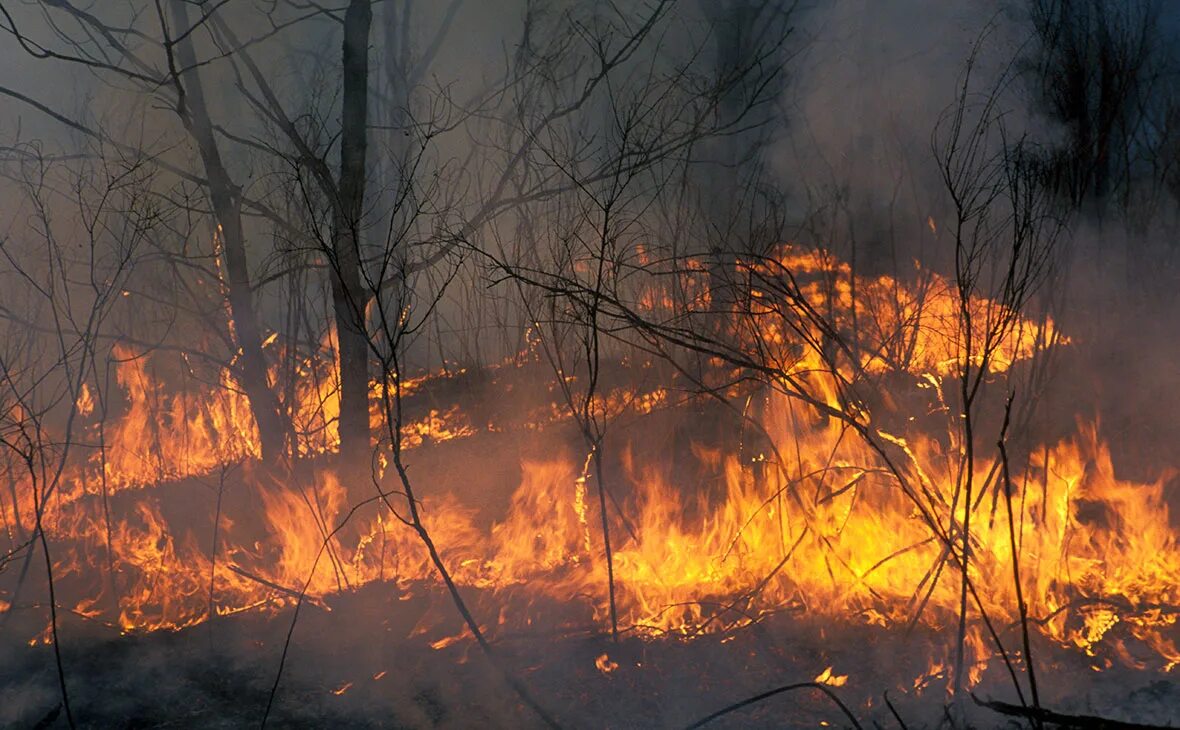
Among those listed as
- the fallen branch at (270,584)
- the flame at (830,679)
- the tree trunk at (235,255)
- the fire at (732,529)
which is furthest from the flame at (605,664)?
the tree trunk at (235,255)

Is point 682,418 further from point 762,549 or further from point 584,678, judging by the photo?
point 584,678

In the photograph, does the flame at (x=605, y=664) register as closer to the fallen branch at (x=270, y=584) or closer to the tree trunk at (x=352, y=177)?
the fallen branch at (x=270, y=584)

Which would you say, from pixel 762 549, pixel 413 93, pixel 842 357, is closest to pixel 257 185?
pixel 413 93

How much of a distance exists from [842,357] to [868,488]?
1.61m

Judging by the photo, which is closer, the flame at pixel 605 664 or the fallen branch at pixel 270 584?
the flame at pixel 605 664

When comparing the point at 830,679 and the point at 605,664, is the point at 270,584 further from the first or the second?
Answer: the point at 830,679

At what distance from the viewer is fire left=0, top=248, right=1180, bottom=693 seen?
3650mm

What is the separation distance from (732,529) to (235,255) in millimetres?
3045

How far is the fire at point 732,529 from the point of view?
144 inches

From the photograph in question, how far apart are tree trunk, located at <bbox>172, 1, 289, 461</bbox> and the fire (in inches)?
12.1

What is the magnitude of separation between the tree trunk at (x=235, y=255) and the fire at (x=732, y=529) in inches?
12.1

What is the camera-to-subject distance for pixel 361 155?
472cm

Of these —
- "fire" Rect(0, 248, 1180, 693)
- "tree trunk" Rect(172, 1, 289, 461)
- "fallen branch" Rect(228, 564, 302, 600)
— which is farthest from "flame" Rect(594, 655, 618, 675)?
"tree trunk" Rect(172, 1, 289, 461)

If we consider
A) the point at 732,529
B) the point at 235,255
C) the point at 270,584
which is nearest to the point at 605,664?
the point at 732,529
